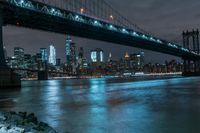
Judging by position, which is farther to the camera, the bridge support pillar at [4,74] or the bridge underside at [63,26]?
the bridge underside at [63,26]

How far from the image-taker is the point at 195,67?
158250 mm

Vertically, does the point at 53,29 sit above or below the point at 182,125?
above

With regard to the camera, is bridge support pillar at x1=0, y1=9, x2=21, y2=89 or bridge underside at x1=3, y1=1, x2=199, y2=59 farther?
bridge underside at x1=3, y1=1, x2=199, y2=59

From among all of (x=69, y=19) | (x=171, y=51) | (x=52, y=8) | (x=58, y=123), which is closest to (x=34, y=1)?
(x=52, y=8)

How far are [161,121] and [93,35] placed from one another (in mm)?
72819

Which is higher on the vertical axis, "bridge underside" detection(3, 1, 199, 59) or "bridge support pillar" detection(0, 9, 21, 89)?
"bridge underside" detection(3, 1, 199, 59)

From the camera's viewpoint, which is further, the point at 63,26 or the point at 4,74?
the point at 63,26

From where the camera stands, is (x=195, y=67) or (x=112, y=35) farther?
(x=195, y=67)

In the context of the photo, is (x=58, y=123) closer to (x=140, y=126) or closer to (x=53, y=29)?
(x=140, y=126)

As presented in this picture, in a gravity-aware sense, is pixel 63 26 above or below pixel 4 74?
above

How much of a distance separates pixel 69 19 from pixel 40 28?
6.28 meters

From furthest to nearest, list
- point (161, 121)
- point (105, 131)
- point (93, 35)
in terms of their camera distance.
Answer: point (93, 35) < point (161, 121) < point (105, 131)

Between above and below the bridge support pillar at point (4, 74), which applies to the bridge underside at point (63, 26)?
above

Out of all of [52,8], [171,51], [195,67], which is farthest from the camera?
[195,67]
